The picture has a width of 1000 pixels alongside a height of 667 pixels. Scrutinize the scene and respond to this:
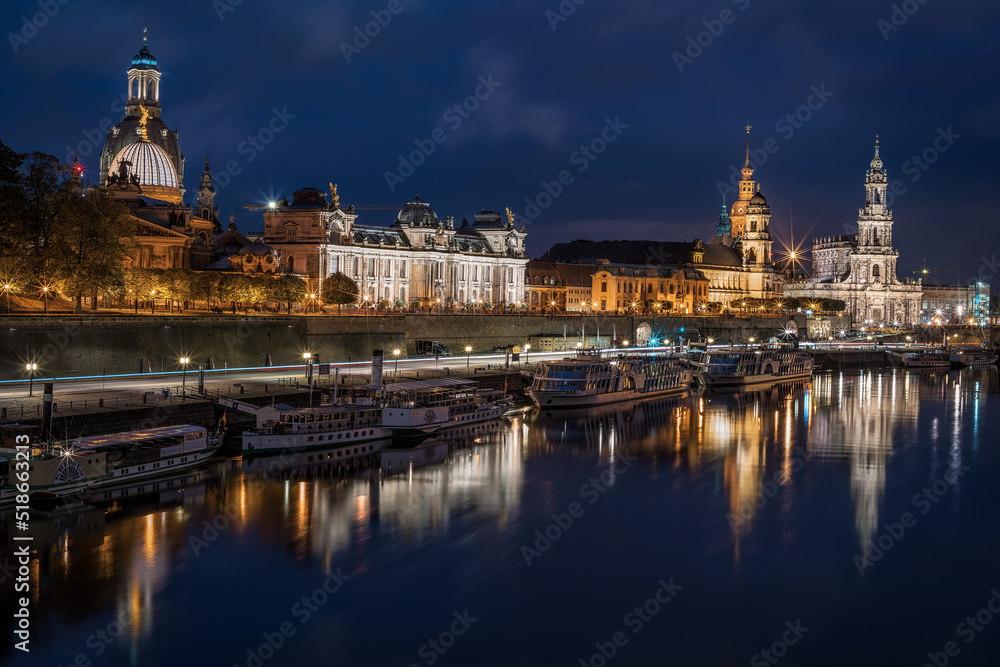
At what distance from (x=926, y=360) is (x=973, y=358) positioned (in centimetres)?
822

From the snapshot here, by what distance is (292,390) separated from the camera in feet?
159

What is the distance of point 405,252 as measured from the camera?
356ft

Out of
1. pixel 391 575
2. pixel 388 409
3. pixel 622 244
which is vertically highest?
pixel 622 244

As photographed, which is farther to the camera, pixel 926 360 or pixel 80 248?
pixel 926 360

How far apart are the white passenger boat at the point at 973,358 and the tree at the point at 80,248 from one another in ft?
303

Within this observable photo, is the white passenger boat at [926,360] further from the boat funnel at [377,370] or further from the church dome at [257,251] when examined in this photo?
the boat funnel at [377,370]

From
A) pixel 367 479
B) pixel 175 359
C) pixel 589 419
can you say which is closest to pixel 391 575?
pixel 367 479

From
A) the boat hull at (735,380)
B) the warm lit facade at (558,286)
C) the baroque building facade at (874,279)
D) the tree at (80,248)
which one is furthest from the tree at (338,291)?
the baroque building facade at (874,279)

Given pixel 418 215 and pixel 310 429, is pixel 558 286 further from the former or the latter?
pixel 310 429

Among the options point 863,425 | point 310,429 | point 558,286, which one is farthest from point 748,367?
point 558,286

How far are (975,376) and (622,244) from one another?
66586 mm

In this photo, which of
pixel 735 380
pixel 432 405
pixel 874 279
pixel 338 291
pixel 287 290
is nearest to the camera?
pixel 432 405

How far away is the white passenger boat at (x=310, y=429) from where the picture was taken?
136ft

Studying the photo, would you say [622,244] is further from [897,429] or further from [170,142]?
[897,429]
